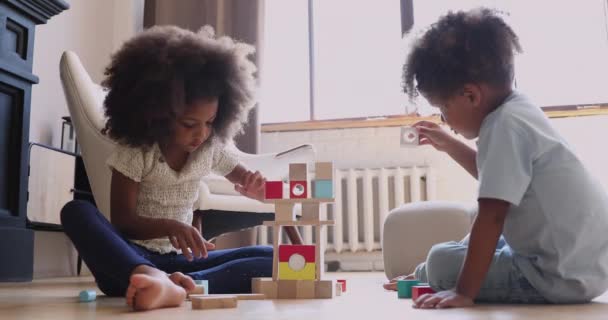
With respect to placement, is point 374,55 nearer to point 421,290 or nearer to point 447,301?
point 421,290

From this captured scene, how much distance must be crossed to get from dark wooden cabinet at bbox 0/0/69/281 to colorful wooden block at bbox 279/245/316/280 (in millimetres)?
874

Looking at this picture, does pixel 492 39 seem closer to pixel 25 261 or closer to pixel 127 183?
pixel 127 183

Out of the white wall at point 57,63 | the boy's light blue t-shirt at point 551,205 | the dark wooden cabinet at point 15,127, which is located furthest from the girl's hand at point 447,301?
the white wall at point 57,63

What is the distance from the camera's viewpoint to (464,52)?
1042 mm

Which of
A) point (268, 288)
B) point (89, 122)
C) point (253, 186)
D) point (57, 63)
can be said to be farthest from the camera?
point (57, 63)

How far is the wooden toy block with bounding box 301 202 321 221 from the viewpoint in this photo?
1244mm

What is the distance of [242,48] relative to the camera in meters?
1.41

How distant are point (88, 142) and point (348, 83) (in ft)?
6.36

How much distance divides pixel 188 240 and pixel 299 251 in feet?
0.72

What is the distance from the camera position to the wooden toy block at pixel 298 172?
1.25 m

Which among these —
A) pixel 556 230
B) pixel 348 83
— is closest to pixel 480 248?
pixel 556 230

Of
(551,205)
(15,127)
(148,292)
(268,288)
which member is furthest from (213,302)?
(15,127)

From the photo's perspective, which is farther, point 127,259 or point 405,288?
point 405,288

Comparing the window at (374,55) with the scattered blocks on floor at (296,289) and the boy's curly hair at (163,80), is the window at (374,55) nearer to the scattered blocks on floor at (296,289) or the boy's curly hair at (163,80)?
the boy's curly hair at (163,80)
